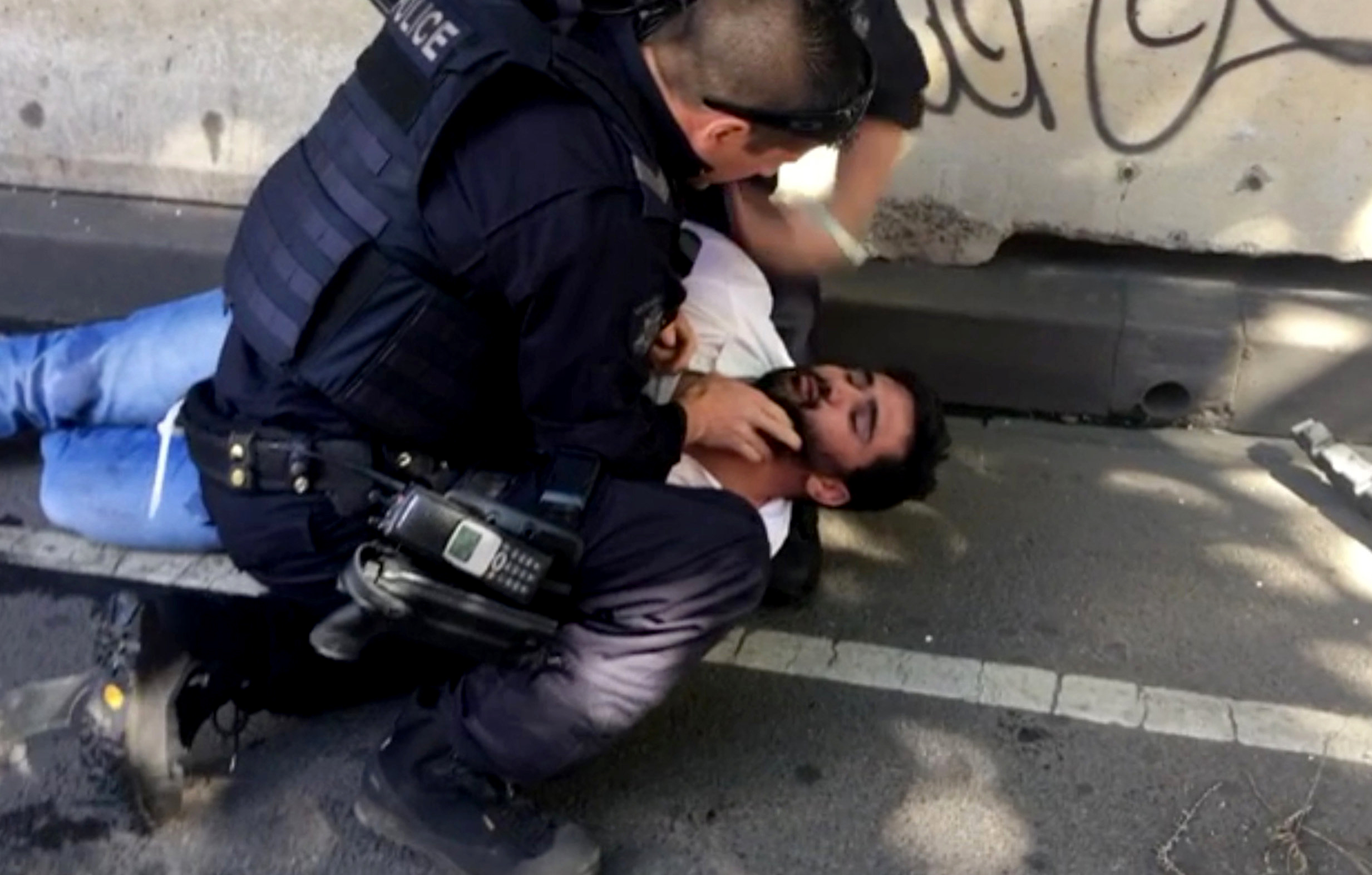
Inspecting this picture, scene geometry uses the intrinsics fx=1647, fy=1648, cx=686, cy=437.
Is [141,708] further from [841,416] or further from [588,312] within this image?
[841,416]

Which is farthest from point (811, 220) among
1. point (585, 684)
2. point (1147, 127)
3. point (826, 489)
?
point (585, 684)

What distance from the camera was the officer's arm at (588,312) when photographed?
226 cm

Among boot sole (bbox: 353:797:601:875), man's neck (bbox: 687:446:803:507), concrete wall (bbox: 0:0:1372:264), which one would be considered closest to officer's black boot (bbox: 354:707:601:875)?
boot sole (bbox: 353:797:601:875)

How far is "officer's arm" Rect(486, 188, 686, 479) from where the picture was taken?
226 cm

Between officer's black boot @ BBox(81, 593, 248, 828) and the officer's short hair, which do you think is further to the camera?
officer's black boot @ BBox(81, 593, 248, 828)

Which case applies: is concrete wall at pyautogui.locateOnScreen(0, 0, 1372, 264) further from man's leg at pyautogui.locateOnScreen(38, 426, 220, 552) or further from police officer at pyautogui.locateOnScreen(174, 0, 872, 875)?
police officer at pyautogui.locateOnScreen(174, 0, 872, 875)

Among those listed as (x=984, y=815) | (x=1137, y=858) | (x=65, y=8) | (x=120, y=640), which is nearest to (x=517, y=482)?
(x=120, y=640)

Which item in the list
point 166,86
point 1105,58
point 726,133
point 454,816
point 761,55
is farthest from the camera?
point 166,86

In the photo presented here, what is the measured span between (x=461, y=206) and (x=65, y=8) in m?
2.00

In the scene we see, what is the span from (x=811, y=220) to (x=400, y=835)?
144cm

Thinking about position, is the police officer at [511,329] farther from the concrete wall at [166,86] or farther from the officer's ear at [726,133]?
the concrete wall at [166,86]

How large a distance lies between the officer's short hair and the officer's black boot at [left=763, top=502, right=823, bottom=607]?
1.11 meters

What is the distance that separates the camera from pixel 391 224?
234 centimetres

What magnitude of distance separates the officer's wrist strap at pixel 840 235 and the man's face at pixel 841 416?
12.6 inches
